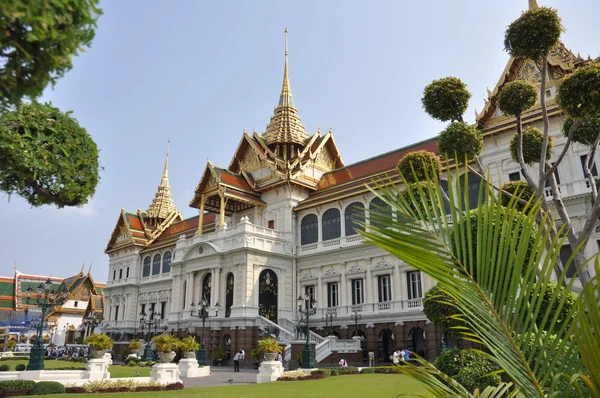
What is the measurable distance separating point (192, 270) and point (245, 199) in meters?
6.28

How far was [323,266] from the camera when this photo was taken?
103ft

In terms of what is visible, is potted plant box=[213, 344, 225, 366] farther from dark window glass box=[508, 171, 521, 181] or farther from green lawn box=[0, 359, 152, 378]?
dark window glass box=[508, 171, 521, 181]

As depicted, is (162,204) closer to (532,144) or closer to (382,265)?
(382,265)

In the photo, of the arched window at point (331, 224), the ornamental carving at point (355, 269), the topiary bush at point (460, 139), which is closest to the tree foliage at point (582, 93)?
the topiary bush at point (460, 139)

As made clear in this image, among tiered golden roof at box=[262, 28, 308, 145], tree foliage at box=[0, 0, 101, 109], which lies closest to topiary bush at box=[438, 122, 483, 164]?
tree foliage at box=[0, 0, 101, 109]

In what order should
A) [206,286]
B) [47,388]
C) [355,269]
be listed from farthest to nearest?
[206,286], [355,269], [47,388]

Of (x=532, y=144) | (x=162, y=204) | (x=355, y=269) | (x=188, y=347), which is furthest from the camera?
(x=162, y=204)

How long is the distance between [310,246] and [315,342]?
9095 mm

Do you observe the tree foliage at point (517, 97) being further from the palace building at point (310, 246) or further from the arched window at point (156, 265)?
the arched window at point (156, 265)

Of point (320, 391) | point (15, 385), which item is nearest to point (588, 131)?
point (320, 391)

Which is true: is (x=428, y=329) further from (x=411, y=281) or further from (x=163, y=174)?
(x=163, y=174)

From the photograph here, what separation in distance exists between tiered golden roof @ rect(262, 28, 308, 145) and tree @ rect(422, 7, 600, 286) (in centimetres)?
2668

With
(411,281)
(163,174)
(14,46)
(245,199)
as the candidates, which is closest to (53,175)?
(14,46)

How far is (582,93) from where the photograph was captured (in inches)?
347
